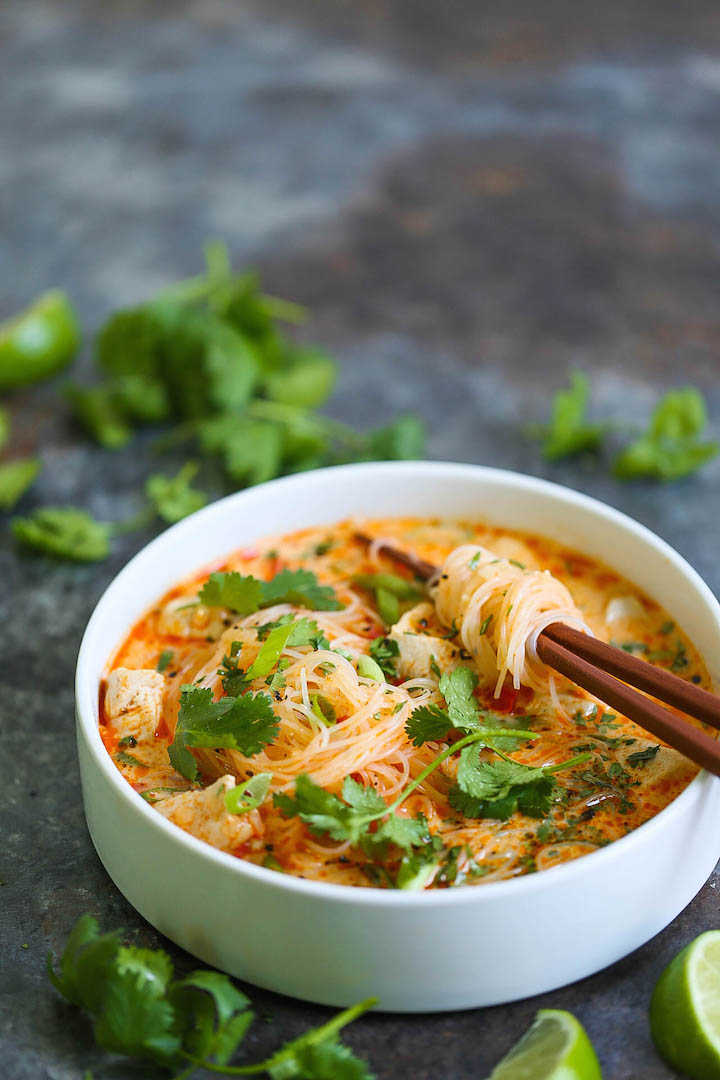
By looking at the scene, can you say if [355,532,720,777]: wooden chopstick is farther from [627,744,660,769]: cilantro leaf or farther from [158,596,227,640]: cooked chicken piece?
[158,596,227,640]: cooked chicken piece

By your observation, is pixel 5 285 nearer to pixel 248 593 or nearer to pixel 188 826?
pixel 248 593

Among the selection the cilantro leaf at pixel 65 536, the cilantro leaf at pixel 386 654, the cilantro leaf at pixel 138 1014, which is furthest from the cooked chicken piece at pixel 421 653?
the cilantro leaf at pixel 65 536

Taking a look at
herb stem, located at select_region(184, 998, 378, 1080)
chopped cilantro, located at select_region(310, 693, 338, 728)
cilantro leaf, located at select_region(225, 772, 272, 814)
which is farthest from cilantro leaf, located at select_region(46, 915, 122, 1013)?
chopped cilantro, located at select_region(310, 693, 338, 728)

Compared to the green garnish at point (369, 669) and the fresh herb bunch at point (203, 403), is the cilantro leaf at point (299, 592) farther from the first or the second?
the fresh herb bunch at point (203, 403)

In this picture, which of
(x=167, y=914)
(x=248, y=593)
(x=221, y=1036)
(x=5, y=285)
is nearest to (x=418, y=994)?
(x=221, y=1036)

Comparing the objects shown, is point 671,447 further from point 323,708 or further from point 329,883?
point 329,883

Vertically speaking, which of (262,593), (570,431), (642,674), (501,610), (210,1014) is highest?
(642,674)

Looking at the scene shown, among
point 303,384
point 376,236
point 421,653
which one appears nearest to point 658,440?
point 303,384
